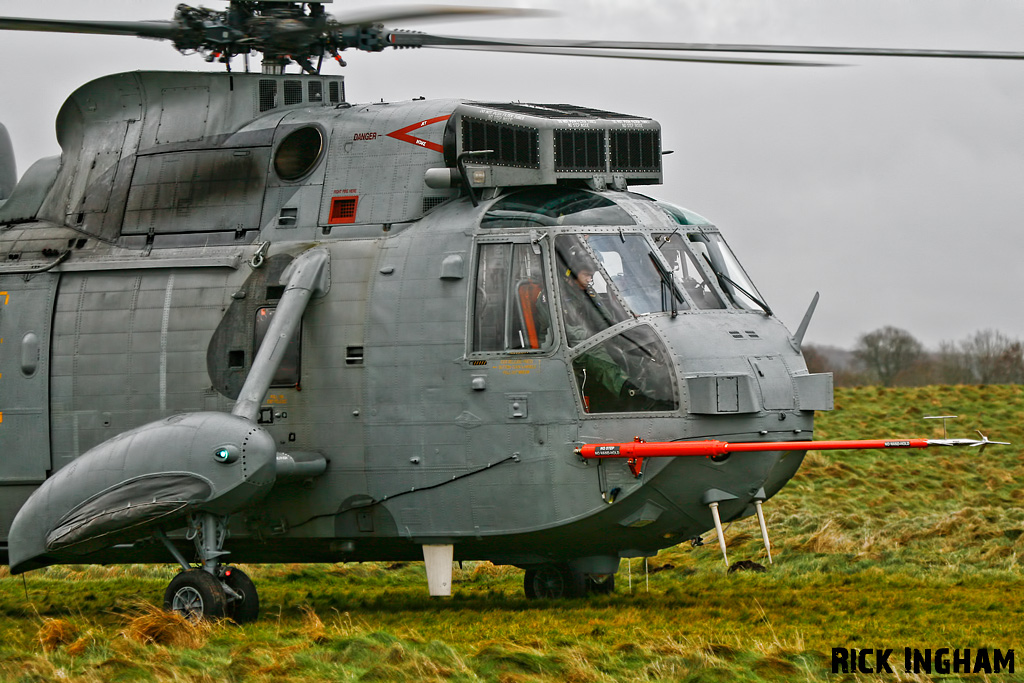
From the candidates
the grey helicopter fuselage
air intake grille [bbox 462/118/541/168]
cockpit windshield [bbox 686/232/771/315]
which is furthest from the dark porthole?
cockpit windshield [bbox 686/232/771/315]

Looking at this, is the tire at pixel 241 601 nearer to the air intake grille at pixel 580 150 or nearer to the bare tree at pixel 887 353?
the air intake grille at pixel 580 150

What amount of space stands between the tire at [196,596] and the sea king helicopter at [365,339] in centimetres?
3

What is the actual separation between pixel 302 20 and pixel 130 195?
8.91 ft

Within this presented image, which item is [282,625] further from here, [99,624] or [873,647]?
[873,647]

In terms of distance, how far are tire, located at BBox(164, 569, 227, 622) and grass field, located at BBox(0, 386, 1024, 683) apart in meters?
0.29

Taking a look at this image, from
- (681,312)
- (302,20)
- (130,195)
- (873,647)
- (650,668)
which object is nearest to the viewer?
(650,668)

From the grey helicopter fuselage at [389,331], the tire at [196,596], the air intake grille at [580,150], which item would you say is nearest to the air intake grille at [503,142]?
the grey helicopter fuselage at [389,331]

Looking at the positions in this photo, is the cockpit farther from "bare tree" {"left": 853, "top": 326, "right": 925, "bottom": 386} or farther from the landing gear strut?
"bare tree" {"left": 853, "top": 326, "right": 925, "bottom": 386}

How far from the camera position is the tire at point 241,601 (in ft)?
41.3

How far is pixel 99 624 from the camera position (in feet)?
42.9

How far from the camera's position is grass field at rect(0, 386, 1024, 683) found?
32.3 ft

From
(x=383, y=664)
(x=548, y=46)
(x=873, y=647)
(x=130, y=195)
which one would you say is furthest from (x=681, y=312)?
(x=130, y=195)

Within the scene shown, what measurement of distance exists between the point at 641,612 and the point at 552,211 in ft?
12.5

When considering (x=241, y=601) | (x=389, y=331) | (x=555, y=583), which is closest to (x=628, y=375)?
(x=389, y=331)
